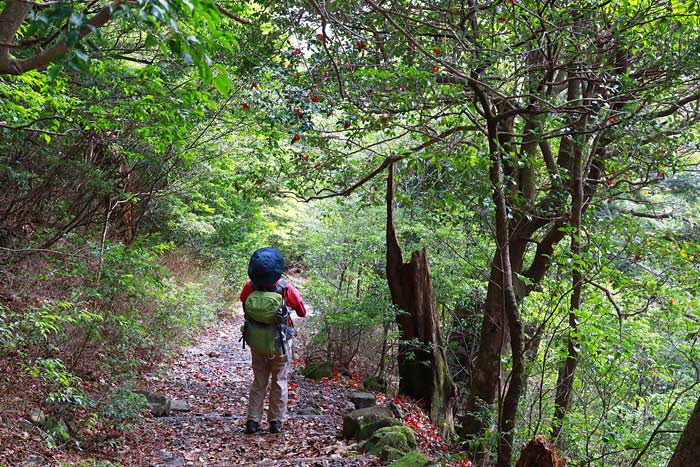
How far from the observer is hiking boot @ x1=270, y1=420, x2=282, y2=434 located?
680cm

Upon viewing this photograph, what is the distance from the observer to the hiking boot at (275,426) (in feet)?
22.3

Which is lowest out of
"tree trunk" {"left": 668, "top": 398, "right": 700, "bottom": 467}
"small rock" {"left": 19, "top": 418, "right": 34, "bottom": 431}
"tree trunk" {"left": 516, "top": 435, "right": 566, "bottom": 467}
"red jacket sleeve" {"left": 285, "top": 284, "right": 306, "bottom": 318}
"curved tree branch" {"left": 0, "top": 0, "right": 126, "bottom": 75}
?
"small rock" {"left": 19, "top": 418, "right": 34, "bottom": 431}

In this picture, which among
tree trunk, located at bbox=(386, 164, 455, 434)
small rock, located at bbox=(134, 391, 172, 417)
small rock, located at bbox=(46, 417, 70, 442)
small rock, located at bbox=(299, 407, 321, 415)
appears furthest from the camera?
tree trunk, located at bbox=(386, 164, 455, 434)

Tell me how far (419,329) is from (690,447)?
23.0 ft

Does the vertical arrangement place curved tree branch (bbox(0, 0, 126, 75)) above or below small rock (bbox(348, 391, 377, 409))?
above

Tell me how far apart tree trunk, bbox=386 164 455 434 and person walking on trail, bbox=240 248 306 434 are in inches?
118

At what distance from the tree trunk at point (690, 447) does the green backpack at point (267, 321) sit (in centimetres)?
468

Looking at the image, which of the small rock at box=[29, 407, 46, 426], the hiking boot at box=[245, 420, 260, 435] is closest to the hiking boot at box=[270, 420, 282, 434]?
the hiking boot at box=[245, 420, 260, 435]

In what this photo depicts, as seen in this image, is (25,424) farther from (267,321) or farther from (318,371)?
(318,371)

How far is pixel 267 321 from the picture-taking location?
6.57 metres

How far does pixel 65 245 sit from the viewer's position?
33.7 ft

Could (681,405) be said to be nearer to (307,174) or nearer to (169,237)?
(307,174)

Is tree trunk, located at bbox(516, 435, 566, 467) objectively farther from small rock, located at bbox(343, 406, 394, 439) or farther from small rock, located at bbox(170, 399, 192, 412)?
small rock, located at bbox(170, 399, 192, 412)

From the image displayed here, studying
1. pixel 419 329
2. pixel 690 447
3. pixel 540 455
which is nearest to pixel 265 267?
pixel 540 455
